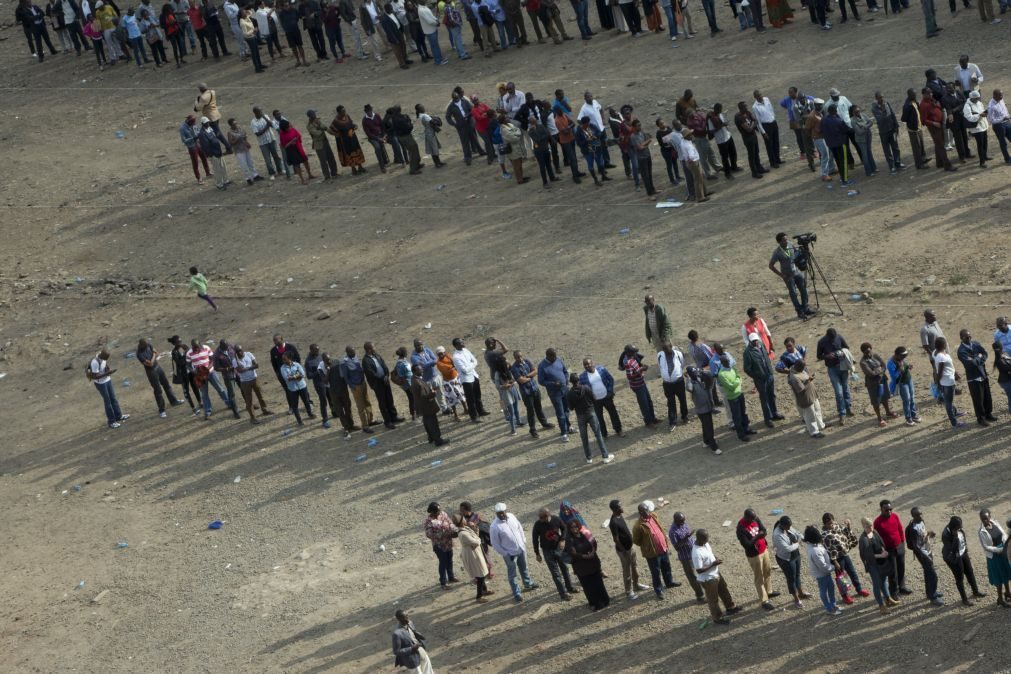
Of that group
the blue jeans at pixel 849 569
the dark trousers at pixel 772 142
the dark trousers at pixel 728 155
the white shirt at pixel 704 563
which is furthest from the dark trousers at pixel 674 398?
the dark trousers at pixel 772 142

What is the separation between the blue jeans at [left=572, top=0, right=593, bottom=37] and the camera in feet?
109

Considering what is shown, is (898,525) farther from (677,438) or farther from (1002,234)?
(1002,234)

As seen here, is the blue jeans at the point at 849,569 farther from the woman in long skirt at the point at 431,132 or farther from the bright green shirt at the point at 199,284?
the woman in long skirt at the point at 431,132

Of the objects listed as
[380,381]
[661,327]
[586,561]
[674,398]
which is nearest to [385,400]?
[380,381]

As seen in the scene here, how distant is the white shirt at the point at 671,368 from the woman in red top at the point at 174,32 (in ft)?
66.8

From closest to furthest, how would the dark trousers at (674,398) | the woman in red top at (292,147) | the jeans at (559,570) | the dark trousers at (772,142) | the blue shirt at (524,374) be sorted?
the jeans at (559,570), the dark trousers at (674,398), the blue shirt at (524,374), the dark trousers at (772,142), the woman in red top at (292,147)

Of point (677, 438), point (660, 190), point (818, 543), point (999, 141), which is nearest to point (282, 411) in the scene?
point (677, 438)

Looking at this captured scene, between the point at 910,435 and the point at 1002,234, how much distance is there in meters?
5.76

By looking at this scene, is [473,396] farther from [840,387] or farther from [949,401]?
[949,401]

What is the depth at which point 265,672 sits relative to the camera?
17.5 meters

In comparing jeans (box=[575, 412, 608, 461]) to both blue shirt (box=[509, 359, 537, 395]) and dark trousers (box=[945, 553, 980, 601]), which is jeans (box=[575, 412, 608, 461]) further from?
dark trousers (box=[945, 553, 980, 601])

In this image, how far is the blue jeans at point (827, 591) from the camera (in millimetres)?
16141

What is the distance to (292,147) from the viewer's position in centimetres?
3038

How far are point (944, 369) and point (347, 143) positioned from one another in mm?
14771
